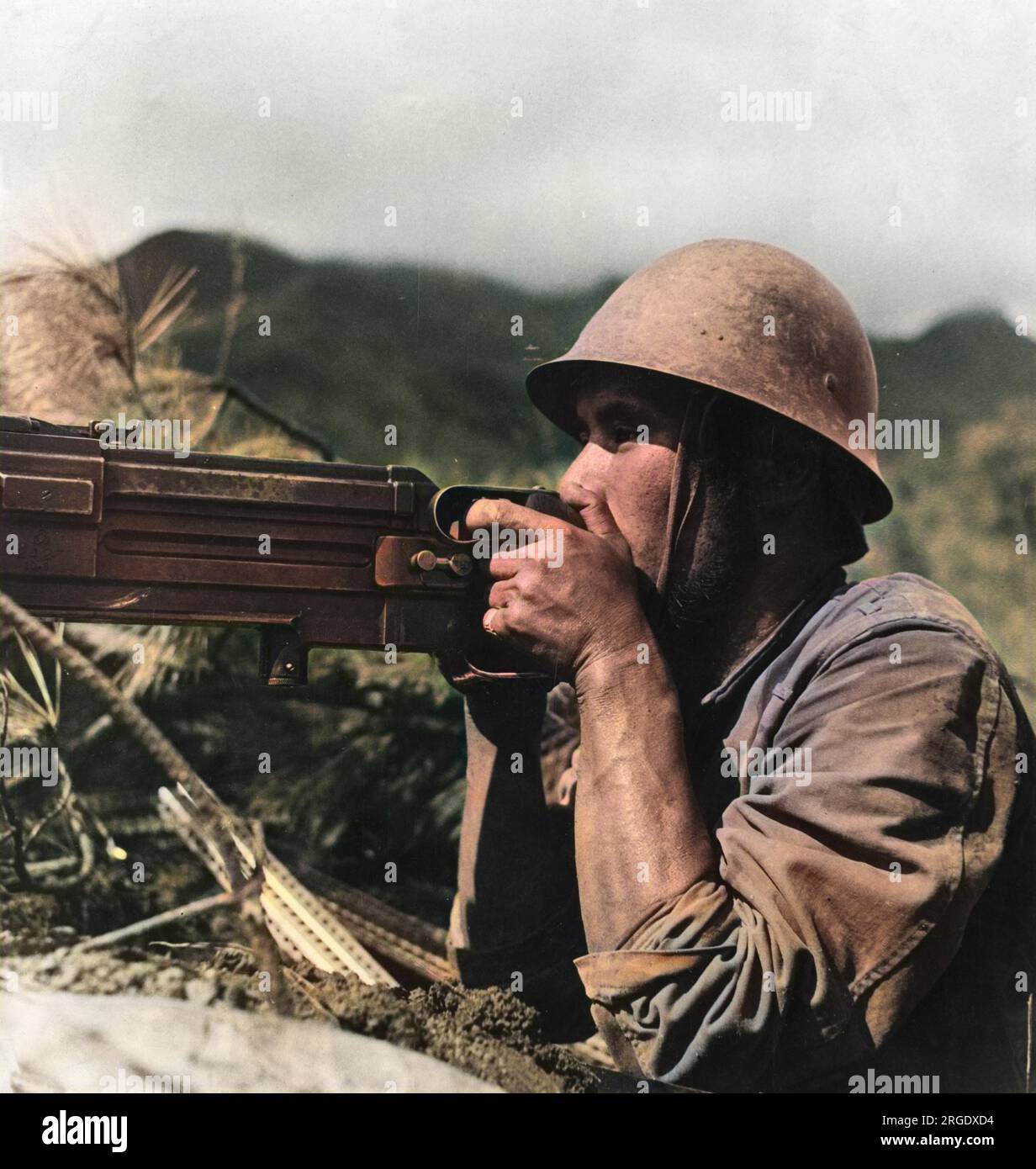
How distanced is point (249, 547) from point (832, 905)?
4.32 ft

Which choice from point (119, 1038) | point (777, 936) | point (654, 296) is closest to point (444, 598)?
point (654, 296)

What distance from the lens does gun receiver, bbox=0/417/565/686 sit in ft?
8.86

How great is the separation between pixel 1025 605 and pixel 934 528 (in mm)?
314

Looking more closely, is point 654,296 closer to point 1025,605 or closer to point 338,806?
point 1025,605

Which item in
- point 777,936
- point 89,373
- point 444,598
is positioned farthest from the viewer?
point 89,373

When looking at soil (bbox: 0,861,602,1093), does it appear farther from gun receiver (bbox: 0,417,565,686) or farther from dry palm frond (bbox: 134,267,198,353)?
dry palm frond (bbox: 134,267,198,353)

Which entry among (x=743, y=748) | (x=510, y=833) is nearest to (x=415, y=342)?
(x=510, y=833)

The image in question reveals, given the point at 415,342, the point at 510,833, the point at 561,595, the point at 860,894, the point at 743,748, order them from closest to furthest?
the point at 860,894 → the point at 561,595 → the point at 743,748 → the point at 510,833 → the point at 415,342

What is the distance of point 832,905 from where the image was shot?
2.41m

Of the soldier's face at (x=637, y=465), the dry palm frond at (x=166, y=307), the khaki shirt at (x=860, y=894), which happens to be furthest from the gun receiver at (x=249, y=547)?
the dry palm frond at (x=166, y=307)

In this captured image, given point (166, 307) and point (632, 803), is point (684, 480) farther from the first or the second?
point (166, 307)

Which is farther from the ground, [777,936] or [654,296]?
[654,296]

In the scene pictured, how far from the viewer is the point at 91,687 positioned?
3.55 metres
